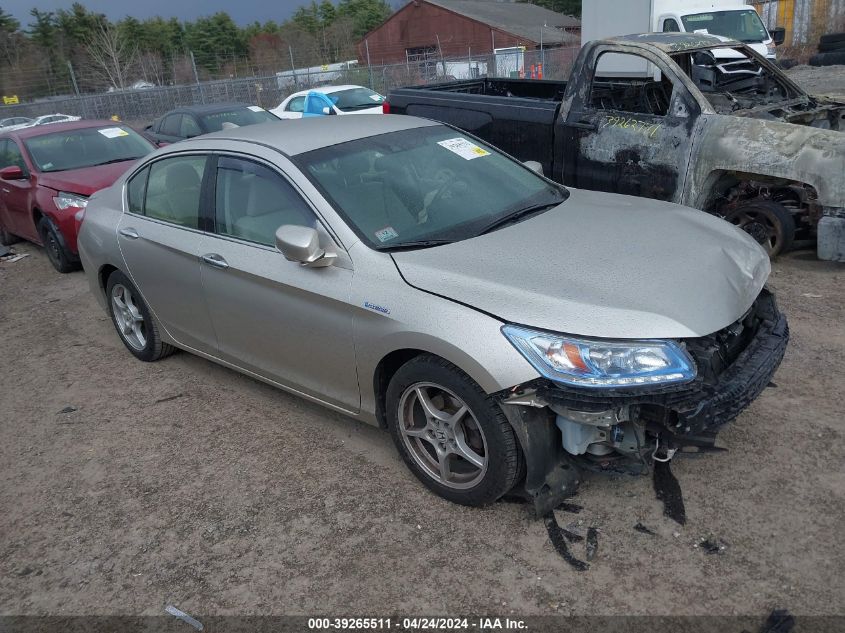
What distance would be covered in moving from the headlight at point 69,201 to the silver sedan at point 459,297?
3.30 m

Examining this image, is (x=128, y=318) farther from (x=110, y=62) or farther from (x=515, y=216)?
(x=110, y=62)

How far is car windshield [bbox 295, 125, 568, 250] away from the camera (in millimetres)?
3543

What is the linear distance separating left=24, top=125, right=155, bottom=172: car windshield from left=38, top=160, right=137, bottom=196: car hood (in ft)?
0.60

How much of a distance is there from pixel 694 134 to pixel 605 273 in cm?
324

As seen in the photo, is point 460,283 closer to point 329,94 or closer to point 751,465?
point 751,465

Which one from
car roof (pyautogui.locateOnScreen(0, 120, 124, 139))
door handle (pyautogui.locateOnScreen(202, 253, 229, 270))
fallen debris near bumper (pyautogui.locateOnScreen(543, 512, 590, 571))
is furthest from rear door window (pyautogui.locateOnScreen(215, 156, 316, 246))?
car roof (pyautogui.locateOnScreen(0, 120, 124, 139))

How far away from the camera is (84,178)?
7.66 m

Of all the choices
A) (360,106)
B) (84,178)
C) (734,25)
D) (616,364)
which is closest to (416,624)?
(616,364)

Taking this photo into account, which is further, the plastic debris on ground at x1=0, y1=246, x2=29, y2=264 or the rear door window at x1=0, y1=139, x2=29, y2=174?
the plastic debris on ground at x1=0, y1=246, x2=29, y2=264

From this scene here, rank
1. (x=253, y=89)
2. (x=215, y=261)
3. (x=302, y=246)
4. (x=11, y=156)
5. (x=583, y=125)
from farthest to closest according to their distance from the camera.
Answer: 1. (x=253, y=89)
2. (x=11, y=156)
3. (x=583, y=125)
4. (x=215, y=261)
5. (x=302, y=246)

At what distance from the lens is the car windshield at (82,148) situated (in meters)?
8.12

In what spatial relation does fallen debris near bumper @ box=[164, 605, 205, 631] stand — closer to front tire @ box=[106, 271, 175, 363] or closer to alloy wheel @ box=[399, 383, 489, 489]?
alloy wheel @ box=[399, 383, 489, 489]

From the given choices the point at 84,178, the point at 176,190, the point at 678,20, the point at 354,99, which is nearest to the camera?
the point at 176,190

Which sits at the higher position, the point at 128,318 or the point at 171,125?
the point at 171,125
